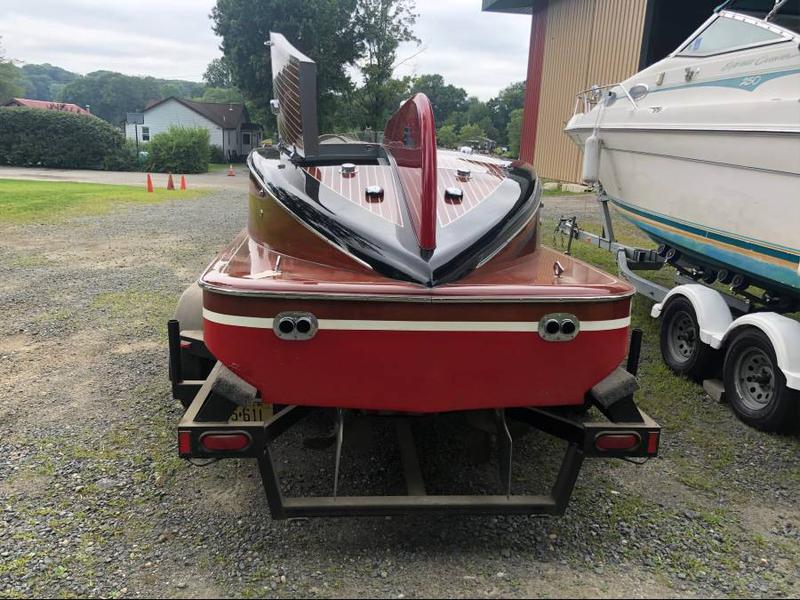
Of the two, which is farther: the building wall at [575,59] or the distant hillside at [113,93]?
the distant hillside at [113,93]

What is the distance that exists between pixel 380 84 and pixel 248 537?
36634 millimetres

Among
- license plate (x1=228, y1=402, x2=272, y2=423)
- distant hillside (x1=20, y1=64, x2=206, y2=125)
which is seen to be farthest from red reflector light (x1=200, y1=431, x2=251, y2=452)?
distant hillside (x1=20, y1=64, x2=206, y2=125)

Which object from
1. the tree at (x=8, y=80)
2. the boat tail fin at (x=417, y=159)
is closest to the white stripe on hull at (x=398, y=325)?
the boat tail fin at (x=417, y=159)

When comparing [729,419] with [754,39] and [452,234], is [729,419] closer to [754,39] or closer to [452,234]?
[452,234]

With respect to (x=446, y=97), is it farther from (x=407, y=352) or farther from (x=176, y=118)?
(x=407, y=352)

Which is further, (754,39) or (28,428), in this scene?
(754,39)

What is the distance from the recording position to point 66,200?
51.6 ft

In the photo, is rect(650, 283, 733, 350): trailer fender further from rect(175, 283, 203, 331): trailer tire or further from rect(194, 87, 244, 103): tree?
rect(194, 87, 244, 103): tree

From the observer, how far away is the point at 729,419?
447cm

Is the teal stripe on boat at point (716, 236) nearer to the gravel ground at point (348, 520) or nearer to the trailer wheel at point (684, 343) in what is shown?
the trailer wheel at point (684, 343)

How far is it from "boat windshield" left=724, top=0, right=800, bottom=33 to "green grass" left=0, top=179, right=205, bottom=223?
12239mm

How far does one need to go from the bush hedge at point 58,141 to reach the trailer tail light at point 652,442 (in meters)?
35.9

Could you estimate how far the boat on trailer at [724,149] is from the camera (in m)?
4.38

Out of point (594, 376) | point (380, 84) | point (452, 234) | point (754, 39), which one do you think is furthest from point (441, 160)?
point (380, 84)
